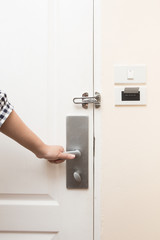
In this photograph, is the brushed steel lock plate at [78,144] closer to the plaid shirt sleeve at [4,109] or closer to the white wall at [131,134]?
the white wall at [131,134]

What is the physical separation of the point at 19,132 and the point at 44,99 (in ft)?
0.74

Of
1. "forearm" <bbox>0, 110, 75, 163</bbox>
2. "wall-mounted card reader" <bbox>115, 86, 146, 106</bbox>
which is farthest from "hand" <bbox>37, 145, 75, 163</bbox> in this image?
"wall-mounted card reader" <bbox>115, 86, 146, 106</bbox>

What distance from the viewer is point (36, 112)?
96cm

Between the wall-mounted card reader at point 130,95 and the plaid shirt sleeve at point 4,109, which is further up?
the wall-mounted card reader at point 130,95

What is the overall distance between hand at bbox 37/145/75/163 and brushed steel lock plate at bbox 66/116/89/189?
42 millimetres

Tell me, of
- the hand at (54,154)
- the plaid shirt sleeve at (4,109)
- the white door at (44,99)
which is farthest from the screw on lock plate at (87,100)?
the plaid shirt sleeve at (4,109)

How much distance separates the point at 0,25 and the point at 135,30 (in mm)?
541

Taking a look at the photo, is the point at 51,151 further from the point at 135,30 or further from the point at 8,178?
the point at 135,30

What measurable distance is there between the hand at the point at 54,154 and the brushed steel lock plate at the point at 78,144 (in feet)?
0.14

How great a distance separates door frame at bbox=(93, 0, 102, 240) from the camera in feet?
3.07

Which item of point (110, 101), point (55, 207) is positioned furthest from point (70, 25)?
point (55, 207)

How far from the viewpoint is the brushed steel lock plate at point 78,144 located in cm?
95

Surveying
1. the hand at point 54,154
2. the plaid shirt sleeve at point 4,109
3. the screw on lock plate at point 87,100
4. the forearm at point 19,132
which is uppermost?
the screw on lock plate at point 87,100

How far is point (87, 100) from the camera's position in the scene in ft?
3.07
